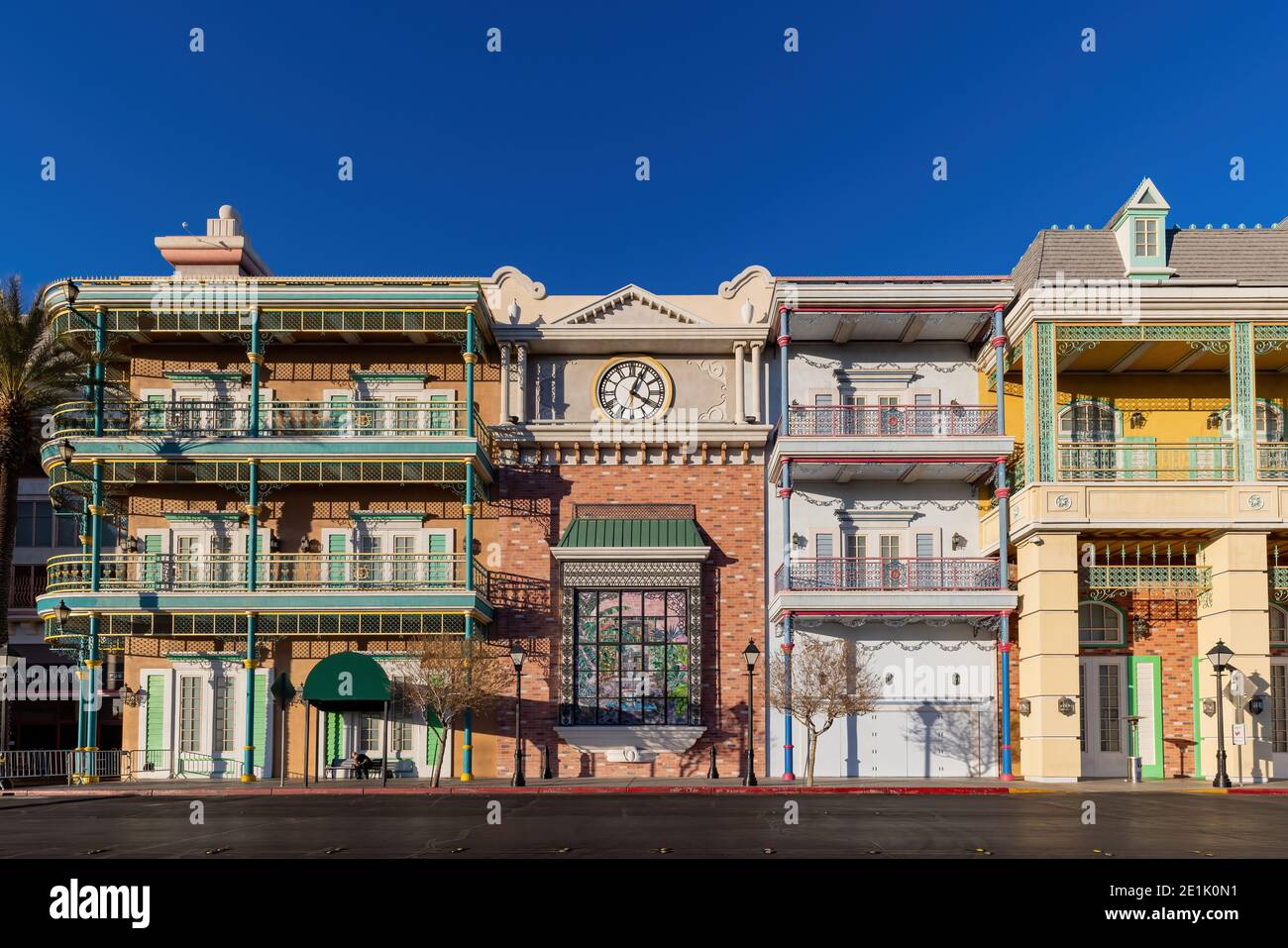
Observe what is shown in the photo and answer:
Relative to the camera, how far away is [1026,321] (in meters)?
33.0

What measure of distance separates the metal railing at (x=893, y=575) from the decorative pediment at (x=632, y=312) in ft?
24.0

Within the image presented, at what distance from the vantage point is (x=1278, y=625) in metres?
34.9

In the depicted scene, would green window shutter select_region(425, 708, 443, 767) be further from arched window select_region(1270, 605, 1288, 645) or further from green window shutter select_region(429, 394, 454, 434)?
arched window select_region(1270, 605, 1288, 645)

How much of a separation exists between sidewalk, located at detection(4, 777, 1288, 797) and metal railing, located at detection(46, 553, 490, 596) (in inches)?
195

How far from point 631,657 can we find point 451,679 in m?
5.61

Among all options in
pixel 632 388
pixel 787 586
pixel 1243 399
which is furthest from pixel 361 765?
pixel 1243 399

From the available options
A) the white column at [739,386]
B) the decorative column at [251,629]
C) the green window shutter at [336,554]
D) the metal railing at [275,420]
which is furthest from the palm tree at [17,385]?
the white column at [739,386]

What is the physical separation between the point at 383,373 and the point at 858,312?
1284 centimetres

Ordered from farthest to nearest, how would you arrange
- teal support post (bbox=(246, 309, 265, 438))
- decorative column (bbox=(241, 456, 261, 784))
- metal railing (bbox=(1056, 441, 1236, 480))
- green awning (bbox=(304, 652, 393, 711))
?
teal support post (bbox=(246, 309, 265, 438)), decorative column (bbox=(241, 456, 261, 784)), metal railing (bbox=(1056, 441, 1236, 480)), green awning (bbox=(304, 652, 393, 711))

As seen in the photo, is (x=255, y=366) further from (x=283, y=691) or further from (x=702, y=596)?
(x=702, y=596)

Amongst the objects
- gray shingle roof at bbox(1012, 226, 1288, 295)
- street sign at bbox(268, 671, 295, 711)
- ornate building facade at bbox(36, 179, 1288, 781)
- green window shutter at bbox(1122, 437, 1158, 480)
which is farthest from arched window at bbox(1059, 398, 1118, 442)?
street sign at bbox(268, 671, 295, 711)

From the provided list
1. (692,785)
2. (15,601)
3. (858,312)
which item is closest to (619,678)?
(692,785)

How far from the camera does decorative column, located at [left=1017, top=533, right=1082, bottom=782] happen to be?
31.6 m
